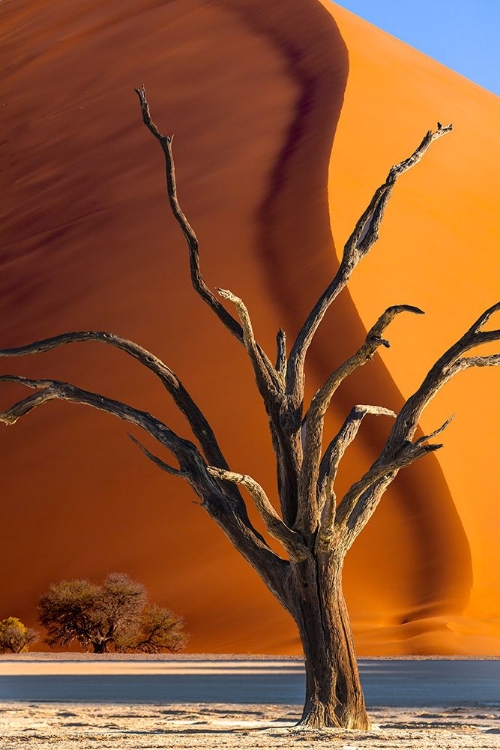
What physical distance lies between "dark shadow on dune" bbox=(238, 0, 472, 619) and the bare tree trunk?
1218 cm

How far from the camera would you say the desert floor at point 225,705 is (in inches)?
331

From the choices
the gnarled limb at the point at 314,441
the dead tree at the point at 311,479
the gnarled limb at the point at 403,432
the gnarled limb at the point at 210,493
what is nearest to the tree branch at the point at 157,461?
the dead tree at the point at 311,479

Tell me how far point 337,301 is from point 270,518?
16.3 metres

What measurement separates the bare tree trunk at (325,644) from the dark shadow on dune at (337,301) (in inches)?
479

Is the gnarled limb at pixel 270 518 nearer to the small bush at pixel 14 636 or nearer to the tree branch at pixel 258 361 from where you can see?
the tree branch at pixel 258 361

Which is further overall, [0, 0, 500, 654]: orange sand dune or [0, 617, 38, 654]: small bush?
[0, 0, 500, 654]: orange sand dune

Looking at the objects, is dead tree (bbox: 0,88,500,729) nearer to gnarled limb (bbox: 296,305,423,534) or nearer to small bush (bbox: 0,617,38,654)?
gnarled limb (bbox: 296,305,423,534)

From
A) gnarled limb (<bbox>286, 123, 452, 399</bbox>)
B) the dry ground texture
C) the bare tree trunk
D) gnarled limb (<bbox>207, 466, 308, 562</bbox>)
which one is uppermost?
gnarled limb (<bbox>286, 123, 452, 399</bbox>)

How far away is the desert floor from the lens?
8.40 meters

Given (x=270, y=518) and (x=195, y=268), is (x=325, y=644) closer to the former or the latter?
(x=270, y=518)

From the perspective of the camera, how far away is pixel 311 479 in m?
9.41

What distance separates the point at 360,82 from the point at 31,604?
16.9 metres

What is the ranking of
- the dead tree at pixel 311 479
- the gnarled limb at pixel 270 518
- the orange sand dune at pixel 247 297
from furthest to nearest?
the orange sand dune at pixel 247 297, the dead tree at pixel 311 479, the gnarled limb at pixel 270 518

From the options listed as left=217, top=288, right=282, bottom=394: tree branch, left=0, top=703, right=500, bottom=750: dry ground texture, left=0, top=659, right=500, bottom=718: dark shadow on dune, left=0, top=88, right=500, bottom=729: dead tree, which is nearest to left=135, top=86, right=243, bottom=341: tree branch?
left=0, top=88, right=500, bottom=729: dead tree
